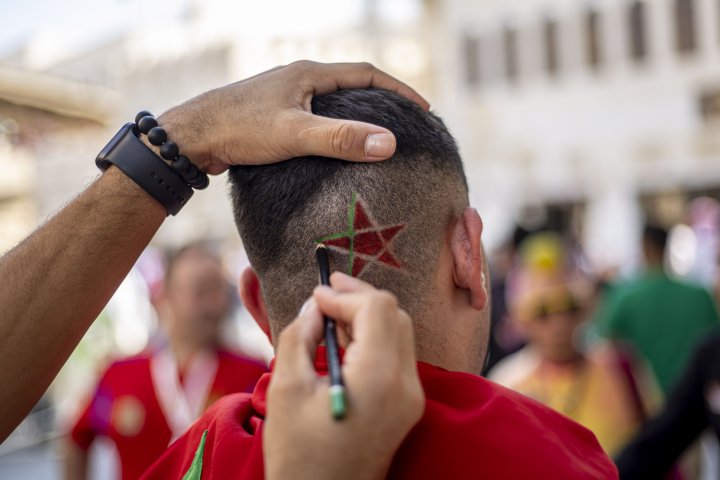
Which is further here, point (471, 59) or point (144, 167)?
point (471, 59)

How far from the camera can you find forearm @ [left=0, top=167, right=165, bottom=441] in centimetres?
140

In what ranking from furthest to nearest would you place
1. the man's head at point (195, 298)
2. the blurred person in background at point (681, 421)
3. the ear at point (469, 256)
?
1. the man's head at point (195, 298)
2. the blurred person in background at point (681, 421)
3. the ear at point (469, 256)

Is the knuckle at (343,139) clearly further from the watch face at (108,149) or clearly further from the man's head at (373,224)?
the watch face at (108,149)

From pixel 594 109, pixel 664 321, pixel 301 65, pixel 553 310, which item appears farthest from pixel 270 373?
pixel 594 109

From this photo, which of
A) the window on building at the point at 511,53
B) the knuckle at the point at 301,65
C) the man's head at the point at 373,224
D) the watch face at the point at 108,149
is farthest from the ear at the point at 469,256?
the window on building at the point at 511,53

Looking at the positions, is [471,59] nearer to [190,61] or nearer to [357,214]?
[190,61]

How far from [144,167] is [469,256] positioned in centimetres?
59

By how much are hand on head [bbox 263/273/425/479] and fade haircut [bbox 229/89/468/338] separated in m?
0.38

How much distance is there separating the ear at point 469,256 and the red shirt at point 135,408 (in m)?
2.58

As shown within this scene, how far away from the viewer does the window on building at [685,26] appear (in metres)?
21.6

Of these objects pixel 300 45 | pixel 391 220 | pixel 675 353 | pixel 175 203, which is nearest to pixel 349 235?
pixel 391 220

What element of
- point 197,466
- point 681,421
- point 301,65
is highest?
point 301,65

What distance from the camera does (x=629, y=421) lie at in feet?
12.1

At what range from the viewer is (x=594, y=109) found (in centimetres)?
2325
